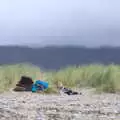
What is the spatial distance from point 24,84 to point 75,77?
2.56 meters

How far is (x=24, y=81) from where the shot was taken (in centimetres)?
1445

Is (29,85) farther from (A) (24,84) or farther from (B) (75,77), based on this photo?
(B) (75,77)

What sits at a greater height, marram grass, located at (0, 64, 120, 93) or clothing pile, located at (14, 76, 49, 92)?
marram grass, located at (0, 64, 120, 93)

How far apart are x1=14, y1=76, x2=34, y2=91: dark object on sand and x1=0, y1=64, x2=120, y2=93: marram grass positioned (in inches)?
12.6

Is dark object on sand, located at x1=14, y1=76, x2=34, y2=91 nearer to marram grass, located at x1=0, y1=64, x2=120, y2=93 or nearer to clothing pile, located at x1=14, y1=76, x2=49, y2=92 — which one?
clothing pile, located at x1=14, y1=76, x2=49, y2=92

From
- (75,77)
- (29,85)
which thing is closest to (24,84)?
(29,85)

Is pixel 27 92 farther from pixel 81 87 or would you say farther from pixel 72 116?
pixel 72 116

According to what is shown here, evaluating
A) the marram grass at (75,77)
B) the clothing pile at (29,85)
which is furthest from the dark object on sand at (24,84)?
the marram grass at (75,77)

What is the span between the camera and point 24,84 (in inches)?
568

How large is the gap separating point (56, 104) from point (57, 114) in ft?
3.98

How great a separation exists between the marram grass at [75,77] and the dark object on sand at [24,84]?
32 centimetres

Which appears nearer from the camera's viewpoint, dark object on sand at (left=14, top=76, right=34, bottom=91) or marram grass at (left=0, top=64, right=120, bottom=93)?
dark object on sand at (left=14, top=76, right=34, bottom=91)

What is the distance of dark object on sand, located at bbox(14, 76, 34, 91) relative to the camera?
14.0 metres

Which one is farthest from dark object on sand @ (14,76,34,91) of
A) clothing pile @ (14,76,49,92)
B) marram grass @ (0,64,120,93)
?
marram grass @ (0,64,120,93)
